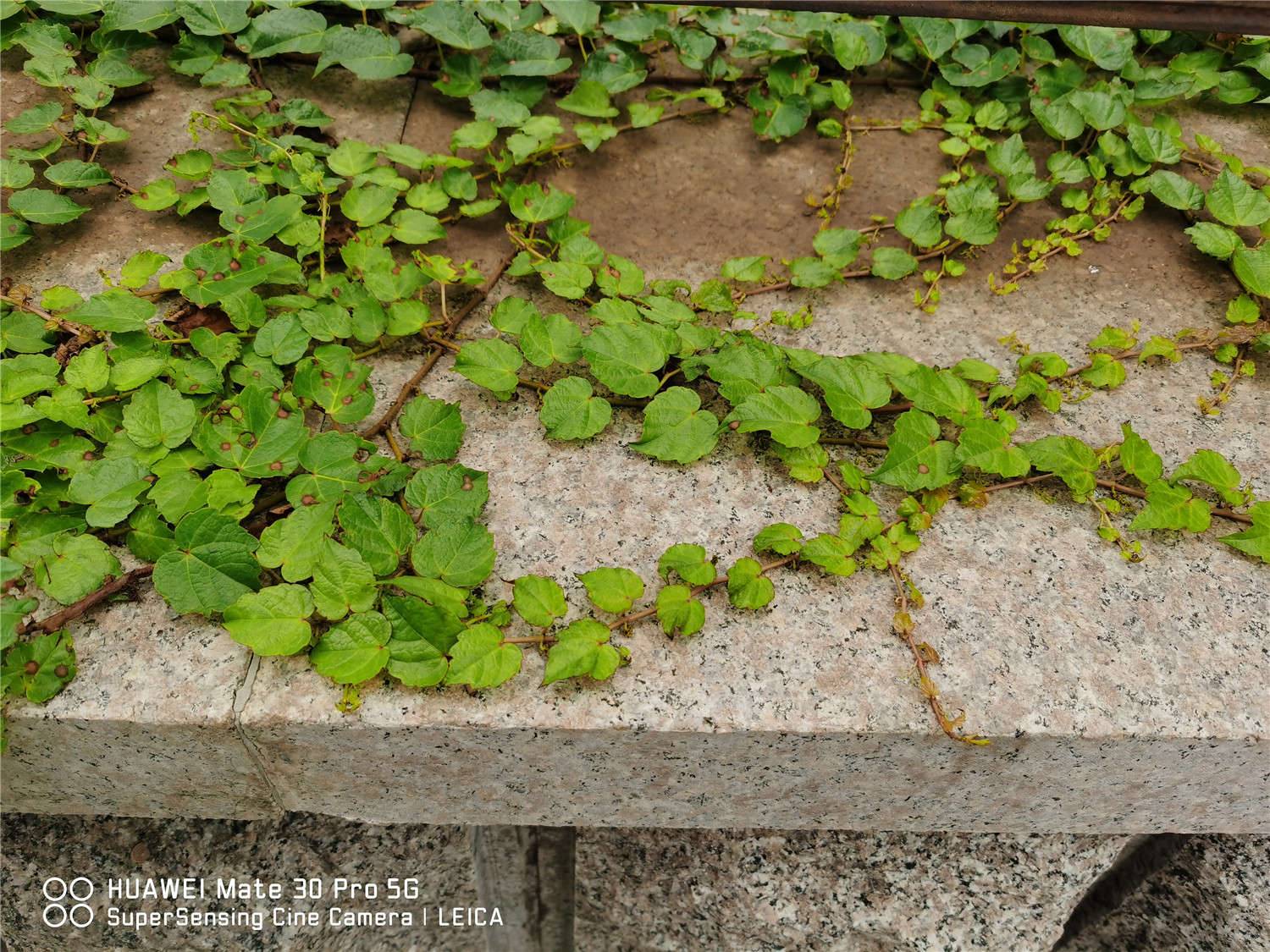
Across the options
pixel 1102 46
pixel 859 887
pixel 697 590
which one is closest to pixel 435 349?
pixel 697 590

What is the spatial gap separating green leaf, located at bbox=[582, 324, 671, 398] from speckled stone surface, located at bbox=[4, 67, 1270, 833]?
80 mm

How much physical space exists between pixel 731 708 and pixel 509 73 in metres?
1.39

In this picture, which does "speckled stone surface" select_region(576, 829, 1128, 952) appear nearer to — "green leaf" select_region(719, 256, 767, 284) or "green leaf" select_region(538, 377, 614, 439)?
"green leaf" select_region(538, 377, 614, 439)

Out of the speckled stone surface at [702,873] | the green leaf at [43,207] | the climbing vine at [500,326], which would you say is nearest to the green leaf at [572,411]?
the climbing vine at [500,326]

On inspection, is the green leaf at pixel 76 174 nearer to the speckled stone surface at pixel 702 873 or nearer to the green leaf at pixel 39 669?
the green leaf at pixel 39 669

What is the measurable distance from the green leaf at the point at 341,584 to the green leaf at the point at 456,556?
66 mm

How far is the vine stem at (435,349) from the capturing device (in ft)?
4.57

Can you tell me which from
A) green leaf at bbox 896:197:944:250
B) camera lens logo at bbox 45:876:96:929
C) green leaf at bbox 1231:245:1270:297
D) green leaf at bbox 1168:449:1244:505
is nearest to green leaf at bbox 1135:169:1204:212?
green leaf at bbox 1231:245:1270:297

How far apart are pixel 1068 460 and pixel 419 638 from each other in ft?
3.18

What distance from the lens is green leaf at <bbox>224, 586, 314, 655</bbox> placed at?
109 centimetres

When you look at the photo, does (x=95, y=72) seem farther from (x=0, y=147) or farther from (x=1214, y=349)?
(x=1214, y=349)

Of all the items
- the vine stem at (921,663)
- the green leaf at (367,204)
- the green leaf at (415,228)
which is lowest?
the vine stem at (921,663)

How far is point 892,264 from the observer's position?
63.8 inches

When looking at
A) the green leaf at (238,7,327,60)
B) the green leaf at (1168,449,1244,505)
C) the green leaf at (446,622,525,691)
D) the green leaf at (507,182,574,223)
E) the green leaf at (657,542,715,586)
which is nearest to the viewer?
the green leaf at (446,622,525,691)
